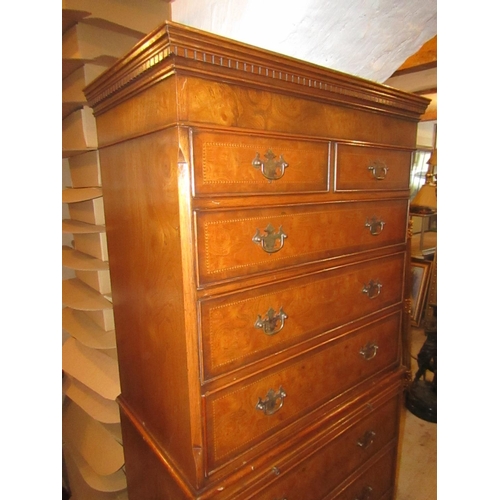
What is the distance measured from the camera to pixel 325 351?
111 cm

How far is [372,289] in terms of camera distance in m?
1.24

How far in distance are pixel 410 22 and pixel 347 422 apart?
1628mm

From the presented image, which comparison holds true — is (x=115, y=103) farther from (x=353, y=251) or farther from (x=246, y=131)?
(x=353, y=251)

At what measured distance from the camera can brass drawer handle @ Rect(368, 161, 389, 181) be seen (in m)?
1.14

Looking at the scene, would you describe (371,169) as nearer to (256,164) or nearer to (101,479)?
(256,164)

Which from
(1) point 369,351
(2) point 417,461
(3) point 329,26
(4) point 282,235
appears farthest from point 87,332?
(2) point 417,461

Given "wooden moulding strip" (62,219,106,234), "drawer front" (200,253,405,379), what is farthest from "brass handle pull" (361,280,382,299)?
"wooden moulding strip" (62,219,106,234)

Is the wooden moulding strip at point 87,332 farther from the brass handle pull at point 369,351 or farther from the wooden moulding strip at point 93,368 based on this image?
the brass handle pull at point 369,351

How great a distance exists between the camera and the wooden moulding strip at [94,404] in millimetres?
1401

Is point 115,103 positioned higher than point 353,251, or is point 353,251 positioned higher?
point 115,103

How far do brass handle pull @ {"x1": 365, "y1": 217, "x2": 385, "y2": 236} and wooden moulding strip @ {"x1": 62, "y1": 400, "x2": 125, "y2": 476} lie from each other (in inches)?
54.4
